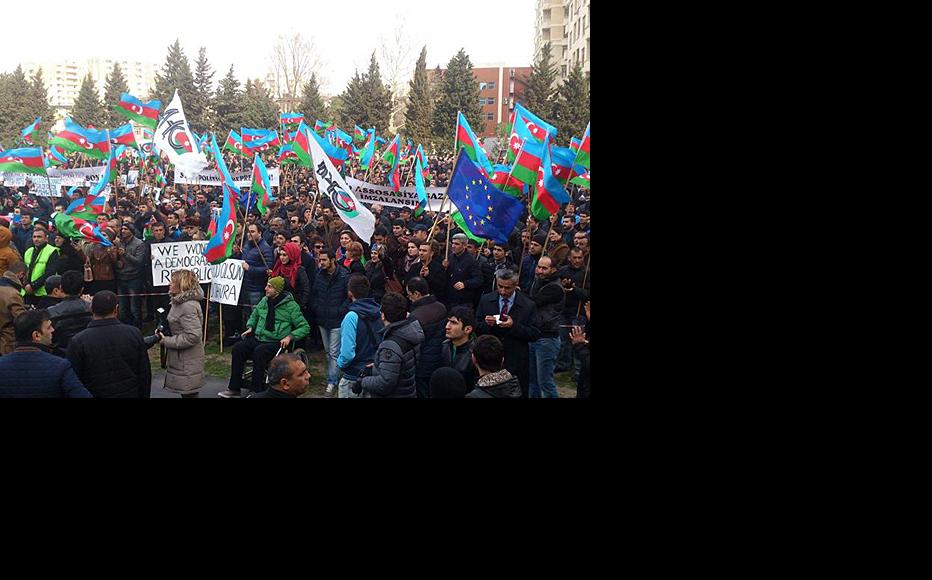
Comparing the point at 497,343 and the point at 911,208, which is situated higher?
the point at 911,208

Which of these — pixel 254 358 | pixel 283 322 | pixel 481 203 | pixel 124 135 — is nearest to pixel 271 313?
pixel 283 322

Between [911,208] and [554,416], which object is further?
[554,416]

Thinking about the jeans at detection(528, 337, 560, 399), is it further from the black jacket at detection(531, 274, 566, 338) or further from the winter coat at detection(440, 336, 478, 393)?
the winter coat at detection(440, 336, 478, 393)

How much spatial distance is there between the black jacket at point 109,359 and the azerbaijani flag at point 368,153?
21.1ft

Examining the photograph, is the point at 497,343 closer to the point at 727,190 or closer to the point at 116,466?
the point at 727,190

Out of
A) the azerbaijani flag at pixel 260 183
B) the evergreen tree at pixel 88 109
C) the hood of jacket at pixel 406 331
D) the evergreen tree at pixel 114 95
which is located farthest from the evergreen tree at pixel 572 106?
the evergreen tree at pixel 88 109

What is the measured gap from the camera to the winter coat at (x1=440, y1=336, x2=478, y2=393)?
15.9ft

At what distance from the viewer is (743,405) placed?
11.0 feet

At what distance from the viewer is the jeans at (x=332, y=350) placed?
231 inches

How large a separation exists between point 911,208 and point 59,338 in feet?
15.1

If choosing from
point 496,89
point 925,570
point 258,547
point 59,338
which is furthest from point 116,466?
point 496,89

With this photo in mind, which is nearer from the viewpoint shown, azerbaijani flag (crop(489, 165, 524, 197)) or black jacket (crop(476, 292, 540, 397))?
black jacket (crop(476, 292, 540, 397))

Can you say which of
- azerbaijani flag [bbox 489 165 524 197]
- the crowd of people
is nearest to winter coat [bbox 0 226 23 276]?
the crowd of people

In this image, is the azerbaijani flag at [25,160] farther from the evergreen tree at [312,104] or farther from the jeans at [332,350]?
the jeans at [332,350]
